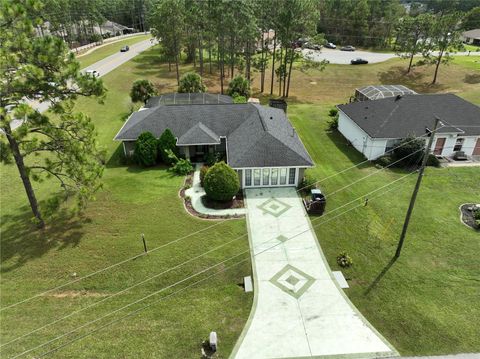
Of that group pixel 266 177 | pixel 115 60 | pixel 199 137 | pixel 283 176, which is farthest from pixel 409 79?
pixel 115 60

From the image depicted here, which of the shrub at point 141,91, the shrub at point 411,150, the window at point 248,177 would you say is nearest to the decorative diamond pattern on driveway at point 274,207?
the window at point 248,177

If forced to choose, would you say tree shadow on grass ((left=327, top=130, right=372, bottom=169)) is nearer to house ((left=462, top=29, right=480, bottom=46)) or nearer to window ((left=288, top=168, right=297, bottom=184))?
window ((left=288, top=168, right=297, bottom=184))

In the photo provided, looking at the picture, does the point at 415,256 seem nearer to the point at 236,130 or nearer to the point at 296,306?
the point at 296,306

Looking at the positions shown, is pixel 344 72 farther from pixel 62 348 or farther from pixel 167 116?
pixel 62 348

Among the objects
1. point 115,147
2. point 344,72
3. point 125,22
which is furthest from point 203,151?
point 125,22

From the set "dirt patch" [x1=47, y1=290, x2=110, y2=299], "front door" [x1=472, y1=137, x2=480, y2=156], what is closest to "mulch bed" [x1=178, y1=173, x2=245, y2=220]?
"dirt patch" [x1=47, y1=290, x2=110, y2=299]

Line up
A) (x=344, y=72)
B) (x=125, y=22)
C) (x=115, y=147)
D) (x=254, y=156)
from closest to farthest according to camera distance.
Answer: (x=254, y=156) → (x=115, y=147) → (x=344, y=72) → (x=125, y=22)

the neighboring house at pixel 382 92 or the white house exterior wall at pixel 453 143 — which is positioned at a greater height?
the neighboring house at pixel 382 92

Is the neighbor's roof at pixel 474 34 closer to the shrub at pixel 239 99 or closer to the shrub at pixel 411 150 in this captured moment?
the shrub at pixel 239 99
